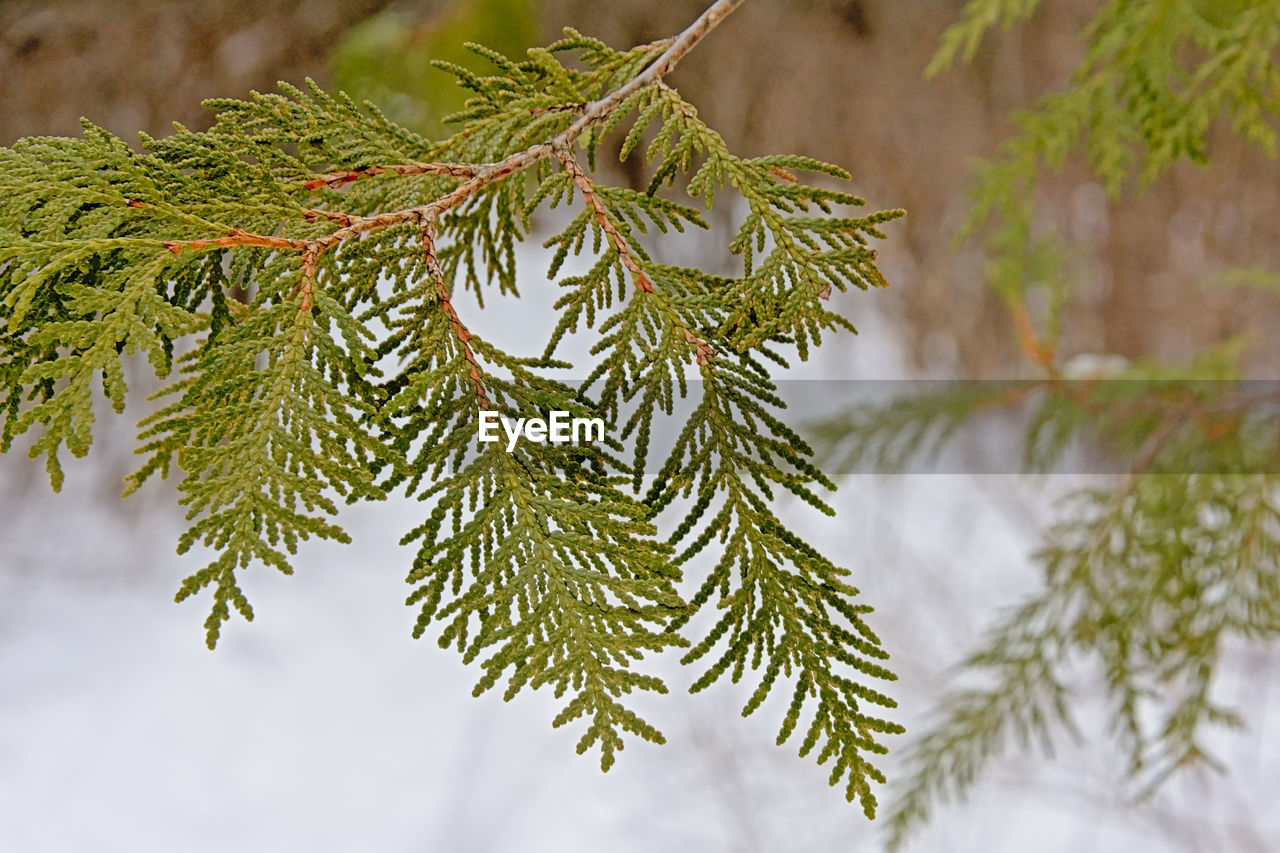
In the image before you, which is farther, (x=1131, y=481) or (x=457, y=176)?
(x=1131, y=481)

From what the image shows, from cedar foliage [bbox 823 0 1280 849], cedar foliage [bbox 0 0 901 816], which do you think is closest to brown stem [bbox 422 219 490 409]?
cedar foliage [bbox 0 0 901 816]

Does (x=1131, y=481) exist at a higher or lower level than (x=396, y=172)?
higher

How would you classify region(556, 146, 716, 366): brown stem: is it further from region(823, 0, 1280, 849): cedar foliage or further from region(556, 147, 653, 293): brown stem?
region(823, 0, 1280, 849): cedar foliage

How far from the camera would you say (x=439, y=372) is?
1.02 feet

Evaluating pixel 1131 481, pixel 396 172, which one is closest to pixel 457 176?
pixel 396 172

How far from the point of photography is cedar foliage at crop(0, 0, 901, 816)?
0.92ft

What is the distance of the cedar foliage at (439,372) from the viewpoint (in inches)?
11.1

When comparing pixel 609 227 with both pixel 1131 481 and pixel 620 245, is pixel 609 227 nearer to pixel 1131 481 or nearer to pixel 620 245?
pixel 620 245

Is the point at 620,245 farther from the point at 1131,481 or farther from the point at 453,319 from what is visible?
the point at 1131,481

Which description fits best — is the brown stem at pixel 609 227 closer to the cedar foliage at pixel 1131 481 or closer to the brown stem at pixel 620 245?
the brown stem at pixel 620 245

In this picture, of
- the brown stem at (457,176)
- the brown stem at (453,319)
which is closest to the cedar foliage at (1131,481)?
the brown stem at (457,176)

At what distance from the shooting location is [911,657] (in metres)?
2.29

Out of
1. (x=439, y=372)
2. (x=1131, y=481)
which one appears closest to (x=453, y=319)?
(x=439, y=372)

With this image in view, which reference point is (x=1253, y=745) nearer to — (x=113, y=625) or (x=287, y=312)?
(x=287, y=312)
